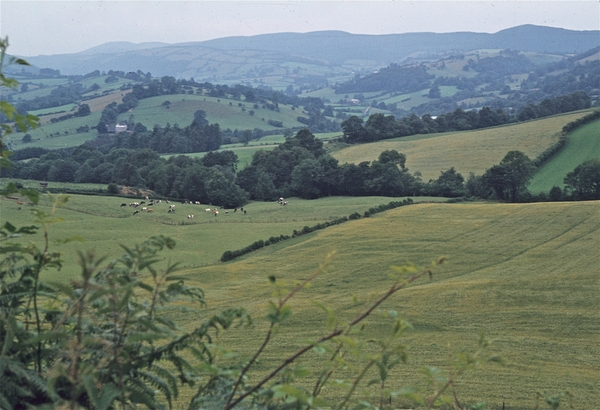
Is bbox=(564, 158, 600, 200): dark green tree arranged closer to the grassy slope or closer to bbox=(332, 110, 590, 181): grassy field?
the grassy slope

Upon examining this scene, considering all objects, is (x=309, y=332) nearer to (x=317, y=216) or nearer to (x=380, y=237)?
(x=380, y=237)

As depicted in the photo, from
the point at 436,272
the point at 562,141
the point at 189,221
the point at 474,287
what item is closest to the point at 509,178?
the point at 562,141

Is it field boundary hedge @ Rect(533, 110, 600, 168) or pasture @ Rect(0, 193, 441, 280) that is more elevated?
field boundary hedge @ Rect(533, 110, 600, 168)

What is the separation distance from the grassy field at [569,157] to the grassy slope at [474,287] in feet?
59.5

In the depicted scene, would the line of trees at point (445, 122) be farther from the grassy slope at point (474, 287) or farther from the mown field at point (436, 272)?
the grassy slope at point (474, 287)

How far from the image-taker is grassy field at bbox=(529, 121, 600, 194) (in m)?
76.0

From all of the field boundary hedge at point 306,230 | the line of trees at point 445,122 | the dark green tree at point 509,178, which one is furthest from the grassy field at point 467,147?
the field boundary hedge at point 306,230

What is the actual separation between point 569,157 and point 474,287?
5685cm

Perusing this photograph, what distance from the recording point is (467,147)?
3903 inches

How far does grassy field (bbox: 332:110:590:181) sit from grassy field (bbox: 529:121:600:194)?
9.46 ft

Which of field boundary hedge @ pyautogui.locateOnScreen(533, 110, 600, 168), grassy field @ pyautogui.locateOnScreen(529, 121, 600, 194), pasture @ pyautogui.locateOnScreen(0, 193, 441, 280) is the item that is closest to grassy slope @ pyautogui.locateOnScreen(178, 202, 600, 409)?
pasture @ pyautogui.locateOnScreen(0, 193, 441, 280)

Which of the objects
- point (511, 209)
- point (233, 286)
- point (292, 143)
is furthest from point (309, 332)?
point (292, 143)

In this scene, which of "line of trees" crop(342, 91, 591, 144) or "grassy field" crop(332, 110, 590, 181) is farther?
"line of trees" crop(342, 91, 591, 144)

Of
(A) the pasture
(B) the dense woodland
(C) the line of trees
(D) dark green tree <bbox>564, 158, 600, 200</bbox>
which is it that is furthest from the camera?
(C) the line of trees
